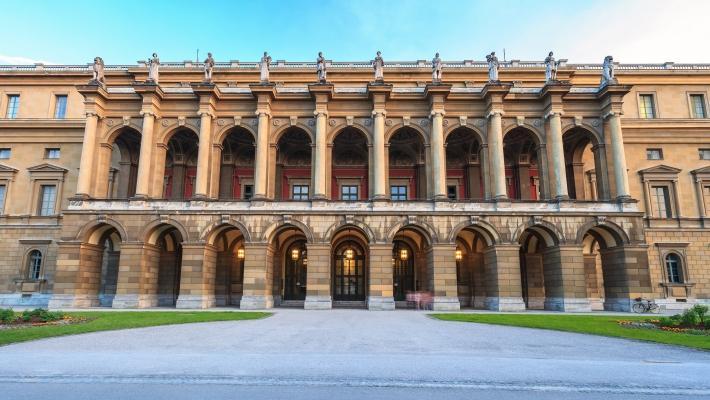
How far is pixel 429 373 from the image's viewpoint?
8773 millimetres

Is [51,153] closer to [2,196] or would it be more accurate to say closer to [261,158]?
[2,196]

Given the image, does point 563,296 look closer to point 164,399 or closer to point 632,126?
point 632,126

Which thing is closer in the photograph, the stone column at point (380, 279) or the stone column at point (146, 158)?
the stone column at point (380, 279)

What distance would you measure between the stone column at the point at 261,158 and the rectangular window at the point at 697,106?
37830 mm

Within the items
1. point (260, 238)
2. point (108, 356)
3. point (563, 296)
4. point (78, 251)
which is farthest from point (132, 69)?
point (563, 296)

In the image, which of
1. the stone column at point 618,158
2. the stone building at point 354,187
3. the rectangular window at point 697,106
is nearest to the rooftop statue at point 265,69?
the stone building at point 354,187

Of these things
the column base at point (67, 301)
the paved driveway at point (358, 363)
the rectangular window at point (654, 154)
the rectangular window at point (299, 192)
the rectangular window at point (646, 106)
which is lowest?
the paved driveway at point (358, 363)

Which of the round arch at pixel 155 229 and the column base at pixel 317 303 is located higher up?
the round arch at pixel 155 229

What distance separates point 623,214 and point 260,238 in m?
26.2

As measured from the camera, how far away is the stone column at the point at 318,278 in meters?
30.8

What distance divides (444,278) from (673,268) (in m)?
20.7

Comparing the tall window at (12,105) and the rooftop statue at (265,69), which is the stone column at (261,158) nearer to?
the rooftop statue at (265,69)

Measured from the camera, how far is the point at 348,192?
41.3 meters

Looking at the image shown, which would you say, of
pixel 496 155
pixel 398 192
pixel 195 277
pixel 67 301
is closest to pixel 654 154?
pixel 496 155
